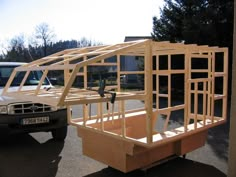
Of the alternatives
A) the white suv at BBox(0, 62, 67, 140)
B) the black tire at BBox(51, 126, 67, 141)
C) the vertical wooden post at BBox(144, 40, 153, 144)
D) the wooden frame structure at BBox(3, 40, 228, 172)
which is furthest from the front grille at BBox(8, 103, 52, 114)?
the vertical wooden post at BBox(144, 40, 153, 144)

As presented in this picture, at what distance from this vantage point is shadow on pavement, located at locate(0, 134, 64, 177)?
3.99 m

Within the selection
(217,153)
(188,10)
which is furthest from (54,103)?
(188,10)

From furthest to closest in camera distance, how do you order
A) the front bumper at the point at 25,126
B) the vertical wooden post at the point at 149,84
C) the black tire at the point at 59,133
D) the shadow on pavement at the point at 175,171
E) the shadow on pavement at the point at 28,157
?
the black tire at the point at 59,133, the front bumper at the point at 25,126, the shadow on pavement at the point at 28,157, the shadow on pavement at the point at 175,171, the vertical wooden post at the point at 149,84

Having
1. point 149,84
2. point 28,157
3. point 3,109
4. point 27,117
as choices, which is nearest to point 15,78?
point 3,109

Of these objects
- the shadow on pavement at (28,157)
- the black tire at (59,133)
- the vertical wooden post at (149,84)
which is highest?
the vertical wooden post at (149,84)

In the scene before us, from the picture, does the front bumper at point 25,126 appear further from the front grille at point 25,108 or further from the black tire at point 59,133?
the black tire at point 59,133

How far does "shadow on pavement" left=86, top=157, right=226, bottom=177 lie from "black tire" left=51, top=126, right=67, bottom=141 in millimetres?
1770

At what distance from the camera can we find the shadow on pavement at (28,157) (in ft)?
13.1

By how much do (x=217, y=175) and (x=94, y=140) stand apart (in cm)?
178

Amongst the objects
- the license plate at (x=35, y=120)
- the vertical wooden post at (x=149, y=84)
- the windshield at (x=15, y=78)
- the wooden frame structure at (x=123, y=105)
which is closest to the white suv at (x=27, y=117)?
the license plate at (x=35, y=120)

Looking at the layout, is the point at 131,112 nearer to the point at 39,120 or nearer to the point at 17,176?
the point at 39,120

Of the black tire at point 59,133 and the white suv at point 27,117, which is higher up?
the white suv at point 27,117

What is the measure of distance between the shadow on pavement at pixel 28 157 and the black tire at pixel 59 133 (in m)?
0.13

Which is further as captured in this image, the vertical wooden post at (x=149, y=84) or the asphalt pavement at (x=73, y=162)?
the asphalt pavement at (x=73, y=162)
